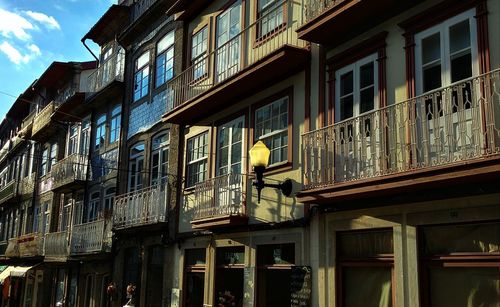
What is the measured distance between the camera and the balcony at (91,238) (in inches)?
749

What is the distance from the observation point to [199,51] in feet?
52.0

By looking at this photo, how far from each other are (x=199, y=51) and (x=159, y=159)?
11.6 feet

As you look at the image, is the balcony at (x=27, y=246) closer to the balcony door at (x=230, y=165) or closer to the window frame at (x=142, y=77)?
the window frame at (x=142, y=77)

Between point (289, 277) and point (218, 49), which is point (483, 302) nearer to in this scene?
point (289, 277)

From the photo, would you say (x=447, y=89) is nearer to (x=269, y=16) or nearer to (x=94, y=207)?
(x=269, y=16)

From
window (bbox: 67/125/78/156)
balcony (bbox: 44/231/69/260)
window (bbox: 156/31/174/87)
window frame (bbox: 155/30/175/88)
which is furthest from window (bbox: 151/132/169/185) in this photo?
window (bbox: 67/125/78/156)

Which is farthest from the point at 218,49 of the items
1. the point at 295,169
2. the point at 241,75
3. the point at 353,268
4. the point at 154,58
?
the point at 353,268

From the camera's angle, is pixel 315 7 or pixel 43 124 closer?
pixel 315 7

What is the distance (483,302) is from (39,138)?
1045 inches

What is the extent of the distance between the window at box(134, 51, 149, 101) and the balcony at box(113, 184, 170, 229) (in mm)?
3612

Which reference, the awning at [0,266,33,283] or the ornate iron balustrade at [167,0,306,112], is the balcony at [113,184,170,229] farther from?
the awning at [0,266,33,283]

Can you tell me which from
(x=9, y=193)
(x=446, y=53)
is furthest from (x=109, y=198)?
(x=9, y=193)

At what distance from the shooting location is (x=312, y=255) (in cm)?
1041

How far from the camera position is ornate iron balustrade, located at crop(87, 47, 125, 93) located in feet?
68.6
